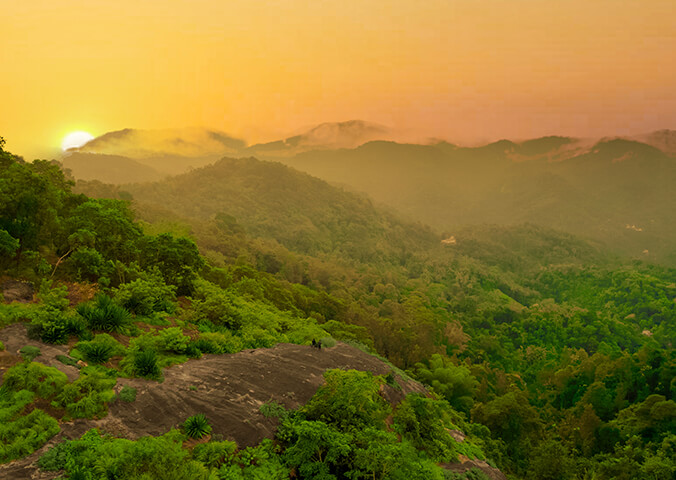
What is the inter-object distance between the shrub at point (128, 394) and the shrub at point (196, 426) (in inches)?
67.8

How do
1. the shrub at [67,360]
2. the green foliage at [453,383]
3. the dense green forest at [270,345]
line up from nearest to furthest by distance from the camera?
the dense green forest at [270,345] < the shrub at [67,360] < the green foliage at [453,383]

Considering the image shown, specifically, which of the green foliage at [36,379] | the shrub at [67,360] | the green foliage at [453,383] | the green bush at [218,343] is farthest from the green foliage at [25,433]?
the green foliage at [453,383]

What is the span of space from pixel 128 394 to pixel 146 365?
1.48m

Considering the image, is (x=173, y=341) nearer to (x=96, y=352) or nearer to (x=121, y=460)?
(x=96, y=352)

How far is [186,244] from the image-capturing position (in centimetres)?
2103

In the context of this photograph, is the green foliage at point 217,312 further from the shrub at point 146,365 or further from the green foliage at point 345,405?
the green foliage at point 345,405

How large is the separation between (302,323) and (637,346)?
8362 centimetres

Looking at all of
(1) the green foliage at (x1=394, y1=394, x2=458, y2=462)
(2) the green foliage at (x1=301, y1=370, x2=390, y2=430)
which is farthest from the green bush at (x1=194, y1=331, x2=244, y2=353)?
(1) the green foliage at (x1=394, y1=394, x2=458, y2=462)

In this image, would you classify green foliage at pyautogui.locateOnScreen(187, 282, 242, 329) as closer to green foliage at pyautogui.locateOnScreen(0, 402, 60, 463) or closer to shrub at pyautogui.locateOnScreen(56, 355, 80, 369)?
shrub at pyautogui.locateOnScreen(56, 355, 80, 369)

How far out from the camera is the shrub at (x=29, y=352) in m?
10.8

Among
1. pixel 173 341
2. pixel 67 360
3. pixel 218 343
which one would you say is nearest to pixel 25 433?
pixel 67 360

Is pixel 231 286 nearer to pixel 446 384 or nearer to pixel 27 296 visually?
pixel 27 296

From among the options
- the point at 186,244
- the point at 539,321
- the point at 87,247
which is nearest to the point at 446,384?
the point at 186,244

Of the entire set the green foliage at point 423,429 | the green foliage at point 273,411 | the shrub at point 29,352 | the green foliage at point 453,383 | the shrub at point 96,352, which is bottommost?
the green foliage at point 453,383
